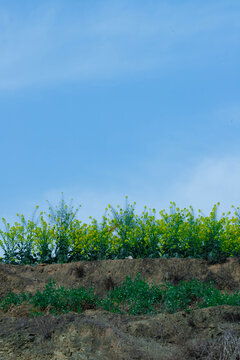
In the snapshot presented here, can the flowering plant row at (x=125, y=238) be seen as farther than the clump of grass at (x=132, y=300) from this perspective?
Yes

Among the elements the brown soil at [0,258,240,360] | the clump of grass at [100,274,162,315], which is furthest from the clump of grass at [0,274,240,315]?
the brown soil at [0,258,240,360]

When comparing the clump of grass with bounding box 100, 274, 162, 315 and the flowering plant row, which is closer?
the clump of grass with bounding box 100, 274, 162, 315

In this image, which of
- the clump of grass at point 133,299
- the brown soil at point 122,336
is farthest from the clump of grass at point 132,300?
the brown soil at point 122,336

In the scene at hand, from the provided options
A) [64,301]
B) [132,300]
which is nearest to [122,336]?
[64,301]

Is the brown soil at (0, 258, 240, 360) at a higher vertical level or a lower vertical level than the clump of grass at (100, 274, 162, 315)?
lower

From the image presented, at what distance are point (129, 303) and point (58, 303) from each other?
57.9 inches

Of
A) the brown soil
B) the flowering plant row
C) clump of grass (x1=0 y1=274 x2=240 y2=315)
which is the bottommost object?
the brown soil

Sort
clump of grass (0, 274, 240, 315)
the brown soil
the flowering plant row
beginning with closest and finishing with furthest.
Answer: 1. the brown soil
2. clump of grass (0, 274, 240, 315)
3. the flowering plant row

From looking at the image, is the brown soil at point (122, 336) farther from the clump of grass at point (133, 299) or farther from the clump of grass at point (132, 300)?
the clump of grass at point (133, 299)

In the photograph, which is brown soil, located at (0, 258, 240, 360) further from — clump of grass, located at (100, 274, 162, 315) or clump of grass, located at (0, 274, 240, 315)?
clump of grass, located at (100, 274, 162, 315)

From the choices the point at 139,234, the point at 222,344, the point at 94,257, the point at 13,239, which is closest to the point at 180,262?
the point at 139,234

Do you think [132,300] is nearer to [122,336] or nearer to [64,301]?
[64,301]

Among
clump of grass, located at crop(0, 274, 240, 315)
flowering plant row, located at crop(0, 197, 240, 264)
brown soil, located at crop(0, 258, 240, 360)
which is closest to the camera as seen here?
brown soil, located at crop(0, 258, 240, 360)

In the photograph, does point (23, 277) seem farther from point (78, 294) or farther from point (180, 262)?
point (180, 262)
